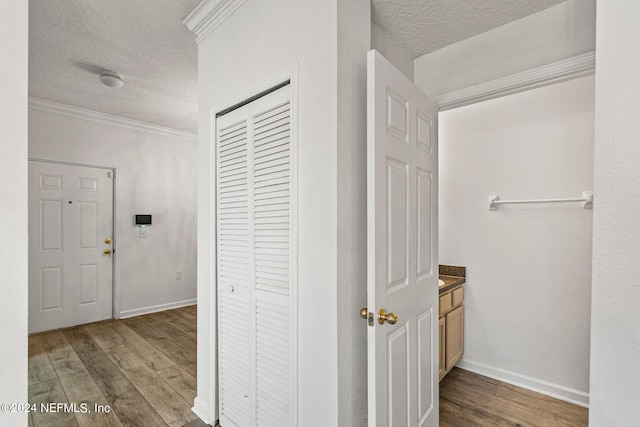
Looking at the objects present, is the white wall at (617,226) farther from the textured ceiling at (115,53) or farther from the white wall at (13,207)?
the textured ceiling at (115,53)

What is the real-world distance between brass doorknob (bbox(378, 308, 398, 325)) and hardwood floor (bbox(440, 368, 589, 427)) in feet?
4.02

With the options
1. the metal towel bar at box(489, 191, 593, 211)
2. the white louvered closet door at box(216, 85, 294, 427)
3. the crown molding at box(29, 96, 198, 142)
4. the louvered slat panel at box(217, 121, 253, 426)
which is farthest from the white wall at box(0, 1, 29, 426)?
the crown molding at box(29, 96, 198, 142)

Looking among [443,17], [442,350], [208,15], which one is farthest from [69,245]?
[443,17]

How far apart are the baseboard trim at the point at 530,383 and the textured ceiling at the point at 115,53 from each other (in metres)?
3.51

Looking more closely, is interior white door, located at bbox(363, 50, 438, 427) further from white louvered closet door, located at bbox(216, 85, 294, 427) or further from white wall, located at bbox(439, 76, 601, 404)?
white wall, located at bbox(439, 76, 601, 404)

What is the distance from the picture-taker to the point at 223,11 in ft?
6.06

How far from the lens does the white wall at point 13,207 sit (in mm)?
696

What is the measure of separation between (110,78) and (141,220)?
2.02m

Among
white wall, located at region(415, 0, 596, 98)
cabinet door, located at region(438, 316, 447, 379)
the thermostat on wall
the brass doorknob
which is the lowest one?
cabinet door, located at region(438, 316, 447, 379)

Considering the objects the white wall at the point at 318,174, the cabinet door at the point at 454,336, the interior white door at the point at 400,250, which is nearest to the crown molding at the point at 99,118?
the white wall at the point at 318,174

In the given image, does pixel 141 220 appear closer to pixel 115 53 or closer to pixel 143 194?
pixel 143 194

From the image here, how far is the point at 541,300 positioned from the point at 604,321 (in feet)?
6.21

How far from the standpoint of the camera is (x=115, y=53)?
2455mm

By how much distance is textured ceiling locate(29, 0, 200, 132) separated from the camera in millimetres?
1944
